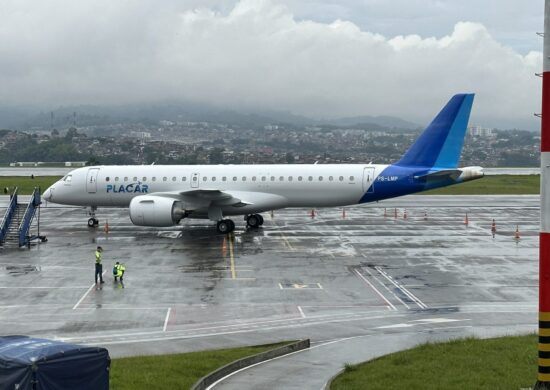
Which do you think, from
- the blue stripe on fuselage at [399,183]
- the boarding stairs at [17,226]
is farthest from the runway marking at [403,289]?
the boarding stairs at [17,226]

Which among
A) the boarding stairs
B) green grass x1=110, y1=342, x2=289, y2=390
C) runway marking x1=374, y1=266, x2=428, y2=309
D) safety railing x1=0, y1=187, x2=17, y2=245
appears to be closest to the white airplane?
the boarding stairs

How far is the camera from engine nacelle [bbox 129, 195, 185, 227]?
128 feet

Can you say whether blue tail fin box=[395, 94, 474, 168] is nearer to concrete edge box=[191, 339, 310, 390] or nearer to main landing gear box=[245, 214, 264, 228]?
main landing gear box=[245, 214, 264, 228]

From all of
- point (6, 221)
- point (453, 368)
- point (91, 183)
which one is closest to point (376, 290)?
point (453, 368)

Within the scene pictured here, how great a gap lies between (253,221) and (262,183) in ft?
8.76

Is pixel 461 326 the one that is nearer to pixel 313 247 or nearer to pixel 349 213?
pixel 313 247

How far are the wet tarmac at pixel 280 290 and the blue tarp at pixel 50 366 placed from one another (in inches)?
153

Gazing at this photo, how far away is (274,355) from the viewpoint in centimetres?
1738

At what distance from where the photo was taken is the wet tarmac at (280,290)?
1941cm

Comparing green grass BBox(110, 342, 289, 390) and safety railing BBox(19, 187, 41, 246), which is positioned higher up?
safety railing BBox(19, 187, 41, 246)

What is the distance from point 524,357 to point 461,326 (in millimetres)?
4725

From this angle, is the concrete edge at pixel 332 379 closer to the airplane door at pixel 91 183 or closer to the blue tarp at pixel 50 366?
the blue tarp at pixel 50 366

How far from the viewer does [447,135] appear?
40.9 metres

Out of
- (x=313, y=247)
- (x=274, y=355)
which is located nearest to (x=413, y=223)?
(x=313, y=247)
